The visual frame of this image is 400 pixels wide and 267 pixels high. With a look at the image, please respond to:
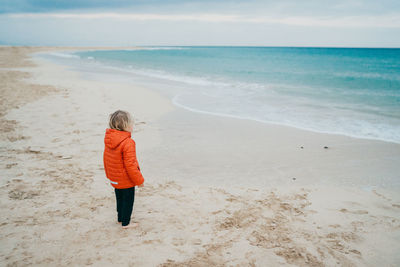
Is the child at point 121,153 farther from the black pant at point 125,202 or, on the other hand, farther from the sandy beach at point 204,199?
the sandy beach at point 204,199

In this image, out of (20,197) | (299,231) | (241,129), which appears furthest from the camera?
(241,129)

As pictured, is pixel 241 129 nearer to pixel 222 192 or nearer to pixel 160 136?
pixel 160 136

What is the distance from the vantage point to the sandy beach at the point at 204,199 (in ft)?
9.45

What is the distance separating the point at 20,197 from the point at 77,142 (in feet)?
Result: 8.03

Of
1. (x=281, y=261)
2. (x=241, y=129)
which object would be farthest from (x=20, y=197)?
(x=241, y=129)

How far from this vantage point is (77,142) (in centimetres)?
609

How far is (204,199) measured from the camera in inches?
158

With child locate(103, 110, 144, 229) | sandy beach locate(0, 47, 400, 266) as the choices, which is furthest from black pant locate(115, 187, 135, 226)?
sandy beach locate(0, 47, 400, 266)

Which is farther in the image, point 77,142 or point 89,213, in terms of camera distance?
point 77,142

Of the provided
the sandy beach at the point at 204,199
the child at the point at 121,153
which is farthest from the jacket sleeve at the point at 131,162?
the sandy beach at the point at 204,199

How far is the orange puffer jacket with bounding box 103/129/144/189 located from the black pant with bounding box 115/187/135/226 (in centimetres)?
14

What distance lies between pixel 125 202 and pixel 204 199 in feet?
4.44

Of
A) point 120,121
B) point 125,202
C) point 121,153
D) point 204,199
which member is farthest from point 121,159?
point 204,199

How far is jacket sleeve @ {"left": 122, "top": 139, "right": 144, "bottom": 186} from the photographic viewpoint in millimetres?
2812
